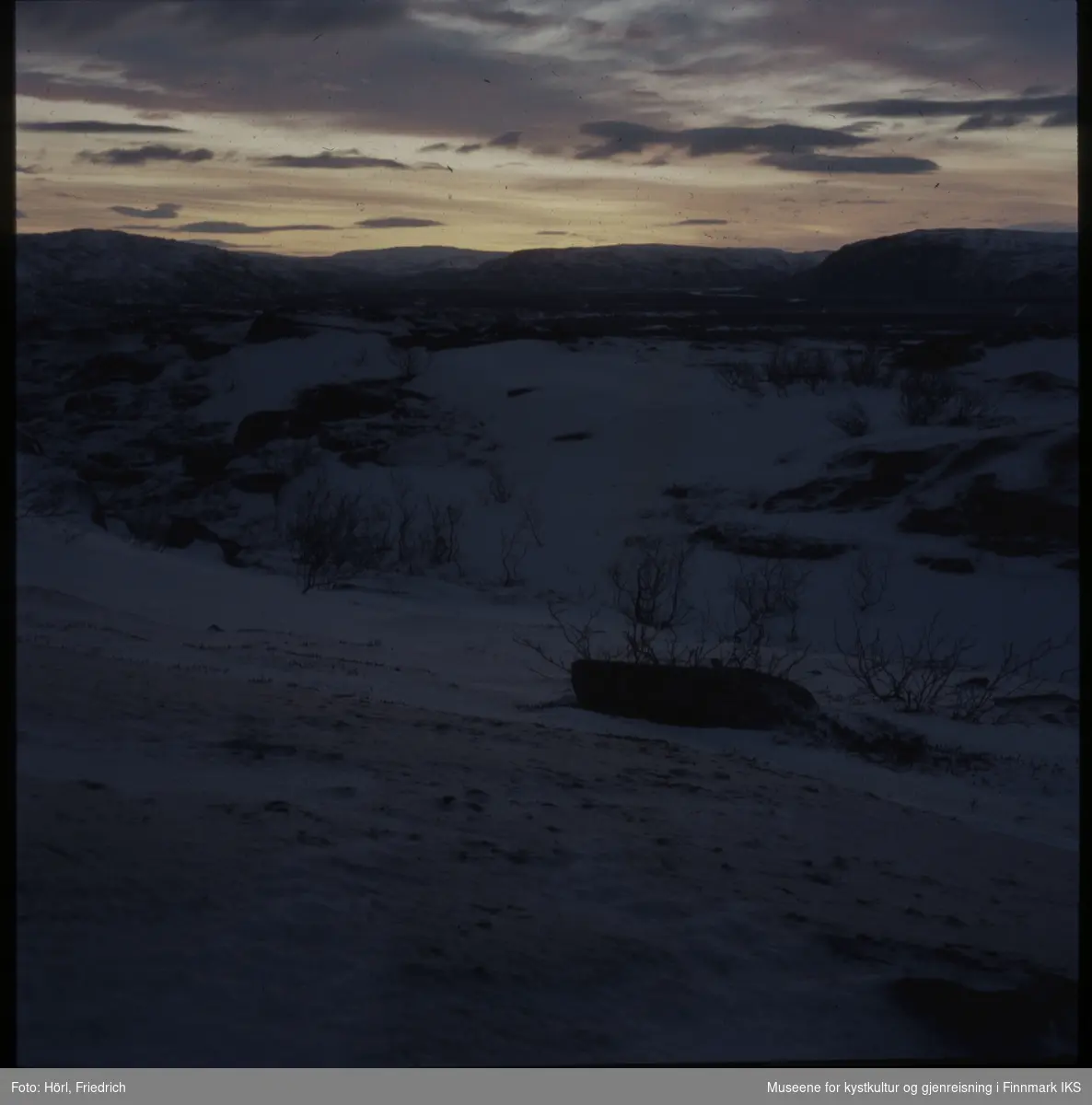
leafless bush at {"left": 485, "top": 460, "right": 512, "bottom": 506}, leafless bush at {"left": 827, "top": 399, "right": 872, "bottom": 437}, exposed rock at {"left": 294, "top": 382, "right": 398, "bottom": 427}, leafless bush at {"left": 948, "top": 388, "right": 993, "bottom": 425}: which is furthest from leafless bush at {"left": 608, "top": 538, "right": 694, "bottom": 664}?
exposed rock at {"left": 294, "top": 382, "right": 398, "bottom": 427}

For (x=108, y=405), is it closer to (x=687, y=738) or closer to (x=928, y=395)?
(x=928, y=395)

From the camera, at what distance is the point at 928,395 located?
21.2 meters

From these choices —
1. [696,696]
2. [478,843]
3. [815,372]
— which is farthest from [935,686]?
[815,372]

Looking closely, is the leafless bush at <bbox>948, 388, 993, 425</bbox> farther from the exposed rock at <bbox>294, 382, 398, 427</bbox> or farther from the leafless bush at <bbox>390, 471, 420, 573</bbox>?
the exposed rock at <bbox>294, 382, 398, 427</bbox>

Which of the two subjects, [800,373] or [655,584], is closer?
[655,584]

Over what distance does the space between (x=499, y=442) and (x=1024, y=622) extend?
1286 cm

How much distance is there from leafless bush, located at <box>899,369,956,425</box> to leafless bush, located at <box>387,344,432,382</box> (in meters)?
10.5

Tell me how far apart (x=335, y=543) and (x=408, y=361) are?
43.1ft

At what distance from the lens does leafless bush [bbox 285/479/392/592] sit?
13359mm

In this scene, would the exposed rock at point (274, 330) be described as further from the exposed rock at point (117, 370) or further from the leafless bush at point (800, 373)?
the leafless bush at point (800, 373)

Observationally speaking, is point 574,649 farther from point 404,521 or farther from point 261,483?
point 261,483

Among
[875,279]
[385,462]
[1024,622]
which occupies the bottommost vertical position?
[1024,622]

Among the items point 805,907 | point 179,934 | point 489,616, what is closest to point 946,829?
point 805,907

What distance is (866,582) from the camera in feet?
44.6
